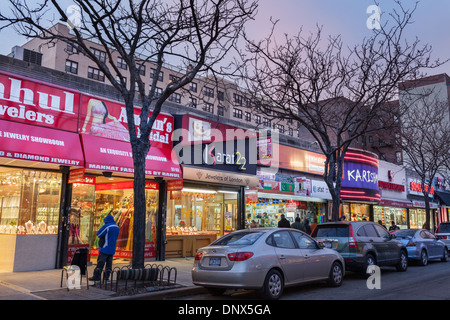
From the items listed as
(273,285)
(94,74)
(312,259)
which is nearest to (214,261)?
(273,285)

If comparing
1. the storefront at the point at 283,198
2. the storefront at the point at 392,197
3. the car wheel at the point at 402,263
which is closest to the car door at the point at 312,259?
the car wheel at the point at 402,263

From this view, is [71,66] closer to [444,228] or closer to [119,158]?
[119,158]

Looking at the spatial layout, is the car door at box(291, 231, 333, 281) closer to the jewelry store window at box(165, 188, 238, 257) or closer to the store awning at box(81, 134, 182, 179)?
the store awning at box(81, 134, 182, 179)

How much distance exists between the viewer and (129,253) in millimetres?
15352

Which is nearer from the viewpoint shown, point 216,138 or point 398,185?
point 216,138

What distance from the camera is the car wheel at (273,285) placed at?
27.0 ft

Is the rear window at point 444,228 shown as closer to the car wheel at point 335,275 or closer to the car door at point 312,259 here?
the car wheel at point 335,275

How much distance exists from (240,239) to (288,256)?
1139 mm

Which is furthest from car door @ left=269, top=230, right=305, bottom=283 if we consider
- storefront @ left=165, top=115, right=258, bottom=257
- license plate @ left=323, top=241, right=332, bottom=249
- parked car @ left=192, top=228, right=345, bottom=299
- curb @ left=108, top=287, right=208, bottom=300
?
storefront @ left=165, top=115, right=258, bottom=257

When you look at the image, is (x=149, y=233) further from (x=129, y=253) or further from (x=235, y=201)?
(x=235, y=201)

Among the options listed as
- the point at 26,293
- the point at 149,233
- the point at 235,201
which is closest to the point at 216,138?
the point at 235,201

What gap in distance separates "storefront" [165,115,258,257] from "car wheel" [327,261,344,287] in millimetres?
6721

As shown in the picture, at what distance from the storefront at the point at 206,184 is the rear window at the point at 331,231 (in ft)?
17.6

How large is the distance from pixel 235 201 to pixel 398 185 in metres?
21.1
